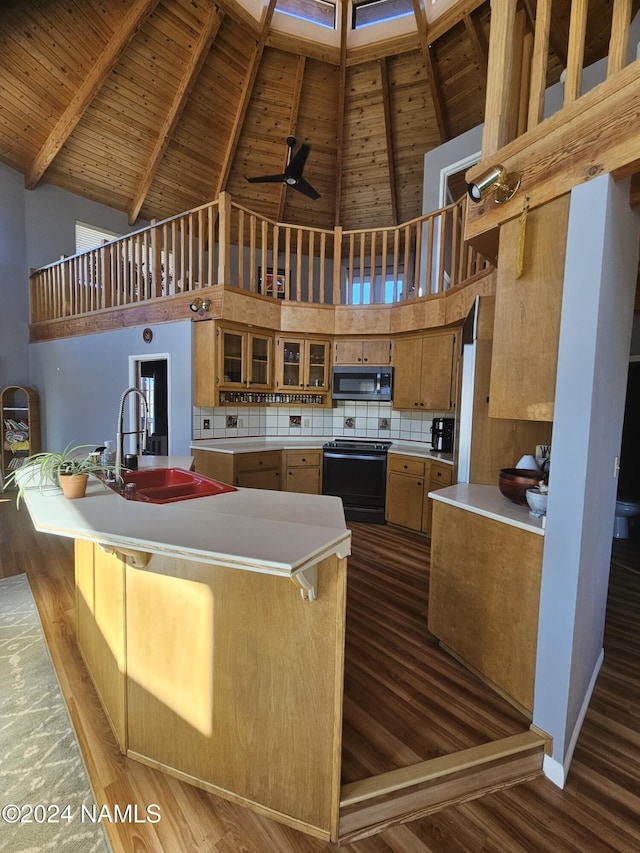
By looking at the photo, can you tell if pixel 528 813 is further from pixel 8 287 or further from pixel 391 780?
pixel 8 287

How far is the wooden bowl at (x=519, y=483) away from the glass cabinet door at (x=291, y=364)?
3.10m

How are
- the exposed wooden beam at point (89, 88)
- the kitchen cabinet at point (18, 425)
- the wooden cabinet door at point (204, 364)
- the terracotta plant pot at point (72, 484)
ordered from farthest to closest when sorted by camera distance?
the kitchen cabinet at point (18, 425) → the exposed wooden beam at point (89, 88) → the wooden cabinet door at point (204, 364) → the terracotta plant pot at point (72, 484)

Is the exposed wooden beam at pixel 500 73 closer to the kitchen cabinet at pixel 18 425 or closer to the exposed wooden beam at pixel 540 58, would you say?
the exposed wooden beam at pixel 540 58

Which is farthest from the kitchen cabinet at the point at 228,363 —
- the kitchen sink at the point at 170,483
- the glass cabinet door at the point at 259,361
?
the kitchen sink at the point at 170,483

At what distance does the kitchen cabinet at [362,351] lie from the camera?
467cm

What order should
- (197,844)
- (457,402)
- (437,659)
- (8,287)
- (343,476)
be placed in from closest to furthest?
(197,844)
(437,659)
(457,402)
(343,476)
(8,287)

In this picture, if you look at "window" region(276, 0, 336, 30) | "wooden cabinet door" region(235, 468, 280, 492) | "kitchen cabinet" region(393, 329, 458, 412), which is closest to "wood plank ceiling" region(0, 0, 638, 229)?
"window" region(276, 0, 336, 30)

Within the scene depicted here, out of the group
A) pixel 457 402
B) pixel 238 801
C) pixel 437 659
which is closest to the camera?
pixel 238 801

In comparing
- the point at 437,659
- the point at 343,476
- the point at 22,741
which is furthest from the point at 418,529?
the point at 22,741

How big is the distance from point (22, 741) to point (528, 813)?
2.01m

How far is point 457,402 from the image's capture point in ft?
12.0

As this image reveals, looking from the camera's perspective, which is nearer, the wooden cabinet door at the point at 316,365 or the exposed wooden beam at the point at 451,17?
the exposed wooden beam at the point at 451,17

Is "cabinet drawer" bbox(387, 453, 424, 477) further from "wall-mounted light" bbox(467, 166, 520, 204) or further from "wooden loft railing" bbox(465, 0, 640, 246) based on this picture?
"wall-mounted light" bbox(467, 166, 520, 204)

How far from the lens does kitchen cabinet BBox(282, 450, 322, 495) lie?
4.56m
